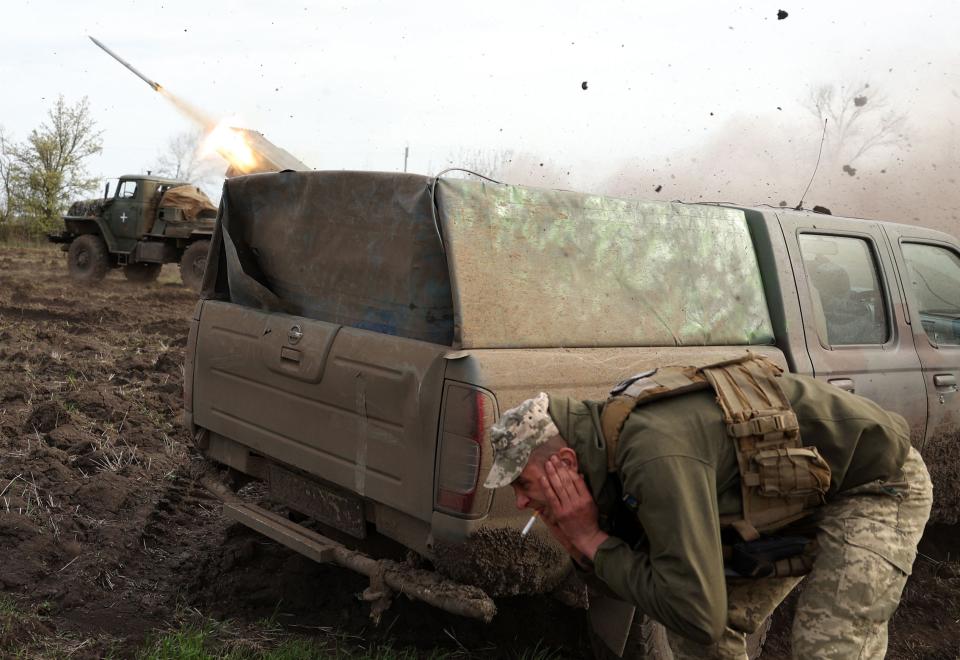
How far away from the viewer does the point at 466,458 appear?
2.83 metres

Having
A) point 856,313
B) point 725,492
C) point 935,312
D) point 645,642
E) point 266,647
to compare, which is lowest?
point 266,647

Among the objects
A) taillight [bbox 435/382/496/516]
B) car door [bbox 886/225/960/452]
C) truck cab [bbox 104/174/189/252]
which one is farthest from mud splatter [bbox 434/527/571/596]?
truck cab [bbox 104/174/189/252]

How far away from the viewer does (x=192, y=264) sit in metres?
17.8

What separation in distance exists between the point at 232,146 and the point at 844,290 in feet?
37.8

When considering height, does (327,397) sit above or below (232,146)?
below

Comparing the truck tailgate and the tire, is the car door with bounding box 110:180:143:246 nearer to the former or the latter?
the truck tailgate

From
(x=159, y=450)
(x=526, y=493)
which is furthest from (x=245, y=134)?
(x=526, y=493)

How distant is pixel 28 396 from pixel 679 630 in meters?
5.79

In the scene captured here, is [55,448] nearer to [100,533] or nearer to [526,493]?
[100,533]

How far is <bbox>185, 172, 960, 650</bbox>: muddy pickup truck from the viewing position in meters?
2.94

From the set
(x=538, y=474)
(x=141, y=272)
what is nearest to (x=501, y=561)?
(x=538, y=474)

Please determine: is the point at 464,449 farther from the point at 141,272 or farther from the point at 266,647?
the point at 141,272

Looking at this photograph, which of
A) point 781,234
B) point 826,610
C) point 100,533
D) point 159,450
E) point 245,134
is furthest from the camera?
point 245,134

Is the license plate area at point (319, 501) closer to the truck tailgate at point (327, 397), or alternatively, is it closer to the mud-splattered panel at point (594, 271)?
the truck tailgate at point (327, 397)
